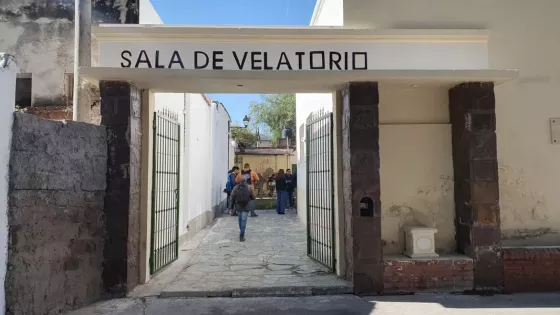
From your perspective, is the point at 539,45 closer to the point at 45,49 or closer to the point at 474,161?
the point at 474,161

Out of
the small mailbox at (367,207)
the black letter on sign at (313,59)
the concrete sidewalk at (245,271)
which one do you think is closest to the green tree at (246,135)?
the concrete sidewalk at (245,271)

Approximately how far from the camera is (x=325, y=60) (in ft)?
19.9

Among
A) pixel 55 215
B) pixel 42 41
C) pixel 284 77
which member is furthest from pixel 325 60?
pixel 42 41

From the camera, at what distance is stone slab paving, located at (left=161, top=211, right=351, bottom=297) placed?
5.83m

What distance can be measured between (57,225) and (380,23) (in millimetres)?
5120

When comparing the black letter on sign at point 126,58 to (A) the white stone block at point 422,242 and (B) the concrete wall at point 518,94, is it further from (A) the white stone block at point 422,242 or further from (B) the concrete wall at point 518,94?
(A) the white stone block at point 422,242

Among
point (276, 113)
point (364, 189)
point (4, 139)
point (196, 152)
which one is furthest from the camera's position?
point (276, 113)

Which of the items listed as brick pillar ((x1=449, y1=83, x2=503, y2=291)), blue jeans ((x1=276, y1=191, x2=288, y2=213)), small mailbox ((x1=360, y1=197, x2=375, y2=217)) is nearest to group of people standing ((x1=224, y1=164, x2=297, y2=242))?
blue jeans ((x1=276, y1=191, x2=288, y2=213))

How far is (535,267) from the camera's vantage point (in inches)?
230

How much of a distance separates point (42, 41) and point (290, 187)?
34.9ft

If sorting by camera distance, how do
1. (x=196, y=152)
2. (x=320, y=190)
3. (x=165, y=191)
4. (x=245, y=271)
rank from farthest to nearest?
1. (x=196, y=152)
2. (x=320, y=190)
3. (x=165, y=191)
4. (x=245, y=271)

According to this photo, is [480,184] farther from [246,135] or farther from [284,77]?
[246,135]

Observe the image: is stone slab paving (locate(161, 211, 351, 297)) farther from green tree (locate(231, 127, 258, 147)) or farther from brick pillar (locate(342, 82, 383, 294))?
green tree (locate(231, 127, 258, 147))

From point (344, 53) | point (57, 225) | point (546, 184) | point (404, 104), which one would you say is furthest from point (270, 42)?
point (546, 184)
